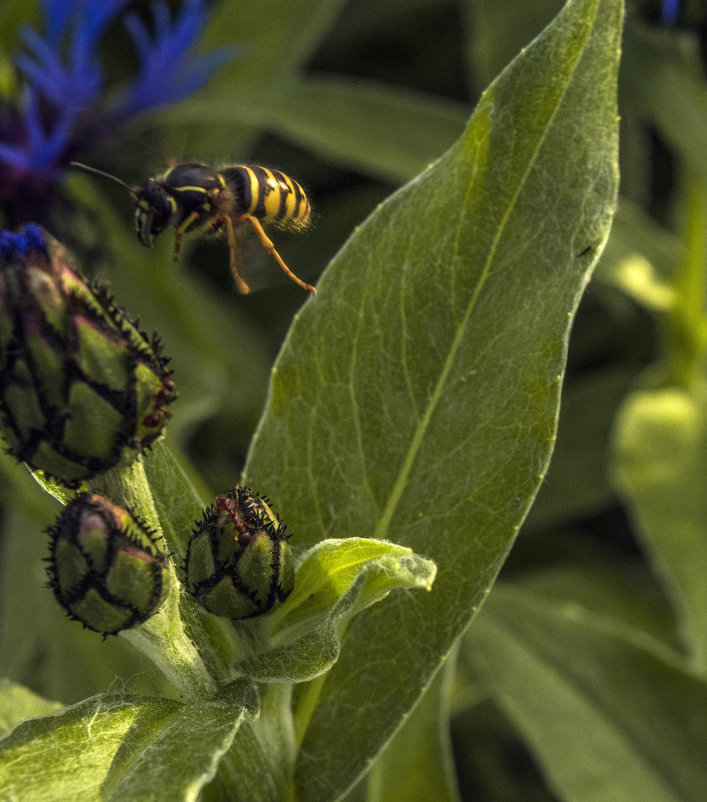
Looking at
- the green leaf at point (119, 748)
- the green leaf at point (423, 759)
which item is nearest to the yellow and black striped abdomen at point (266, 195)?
the green leaf at point (119, 748)

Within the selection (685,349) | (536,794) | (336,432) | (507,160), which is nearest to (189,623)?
(336,432)

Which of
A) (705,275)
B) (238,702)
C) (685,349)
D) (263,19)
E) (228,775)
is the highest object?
(263,19)

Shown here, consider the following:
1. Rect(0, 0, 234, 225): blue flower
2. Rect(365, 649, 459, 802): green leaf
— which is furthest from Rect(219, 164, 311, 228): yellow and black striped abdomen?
Rect(0, 0, 234, 225): blue flower

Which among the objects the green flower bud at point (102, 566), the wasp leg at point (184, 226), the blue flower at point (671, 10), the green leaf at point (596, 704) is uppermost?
the wasp leg at point (184, 226)

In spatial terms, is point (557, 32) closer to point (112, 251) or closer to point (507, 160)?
point (507, 160)

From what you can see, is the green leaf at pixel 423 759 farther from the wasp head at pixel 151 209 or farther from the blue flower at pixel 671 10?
Result: the blue flower at pixel 671 10

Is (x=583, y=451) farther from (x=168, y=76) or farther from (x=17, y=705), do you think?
(x=17, y=705)
